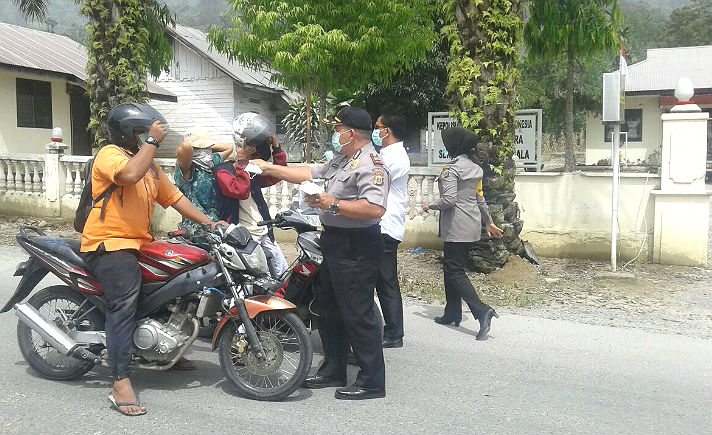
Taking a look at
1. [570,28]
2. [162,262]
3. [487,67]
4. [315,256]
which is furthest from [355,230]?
[570,28]

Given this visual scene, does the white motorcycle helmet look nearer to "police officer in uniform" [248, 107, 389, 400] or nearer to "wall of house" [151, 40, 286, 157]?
"police officer in uniform" [248, 107, 389, 400]

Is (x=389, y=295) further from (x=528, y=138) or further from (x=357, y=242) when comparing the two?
(x=528, y=138)

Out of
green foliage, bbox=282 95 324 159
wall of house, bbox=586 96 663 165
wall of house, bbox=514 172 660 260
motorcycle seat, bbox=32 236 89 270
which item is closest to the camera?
motorcycle seat, bbox=32 236 89 270

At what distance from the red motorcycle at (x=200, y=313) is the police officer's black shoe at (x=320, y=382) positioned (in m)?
0.31

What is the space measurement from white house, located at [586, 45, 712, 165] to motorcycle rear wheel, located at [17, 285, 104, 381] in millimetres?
26799

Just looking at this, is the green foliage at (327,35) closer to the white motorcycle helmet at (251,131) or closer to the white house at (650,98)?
the white motorcycle helmet at (251,131)

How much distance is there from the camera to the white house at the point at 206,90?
81.9 feet

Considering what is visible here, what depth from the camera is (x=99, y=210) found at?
416cm

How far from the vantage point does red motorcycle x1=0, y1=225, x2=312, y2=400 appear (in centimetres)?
426

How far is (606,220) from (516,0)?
3.07 m

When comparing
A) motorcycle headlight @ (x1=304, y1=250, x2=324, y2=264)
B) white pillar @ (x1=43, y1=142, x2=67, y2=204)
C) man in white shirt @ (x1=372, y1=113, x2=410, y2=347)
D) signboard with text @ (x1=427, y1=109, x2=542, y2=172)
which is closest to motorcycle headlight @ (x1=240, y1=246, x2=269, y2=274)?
motorcycle headlight @ (x1=304, y1=250, x2=324, y2=264)

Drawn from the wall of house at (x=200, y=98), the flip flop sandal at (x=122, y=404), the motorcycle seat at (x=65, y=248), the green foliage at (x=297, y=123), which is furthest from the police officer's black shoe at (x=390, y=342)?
the green foliage at (x=297, y=123)

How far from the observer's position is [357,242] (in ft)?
14.1

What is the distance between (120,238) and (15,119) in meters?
16.3
